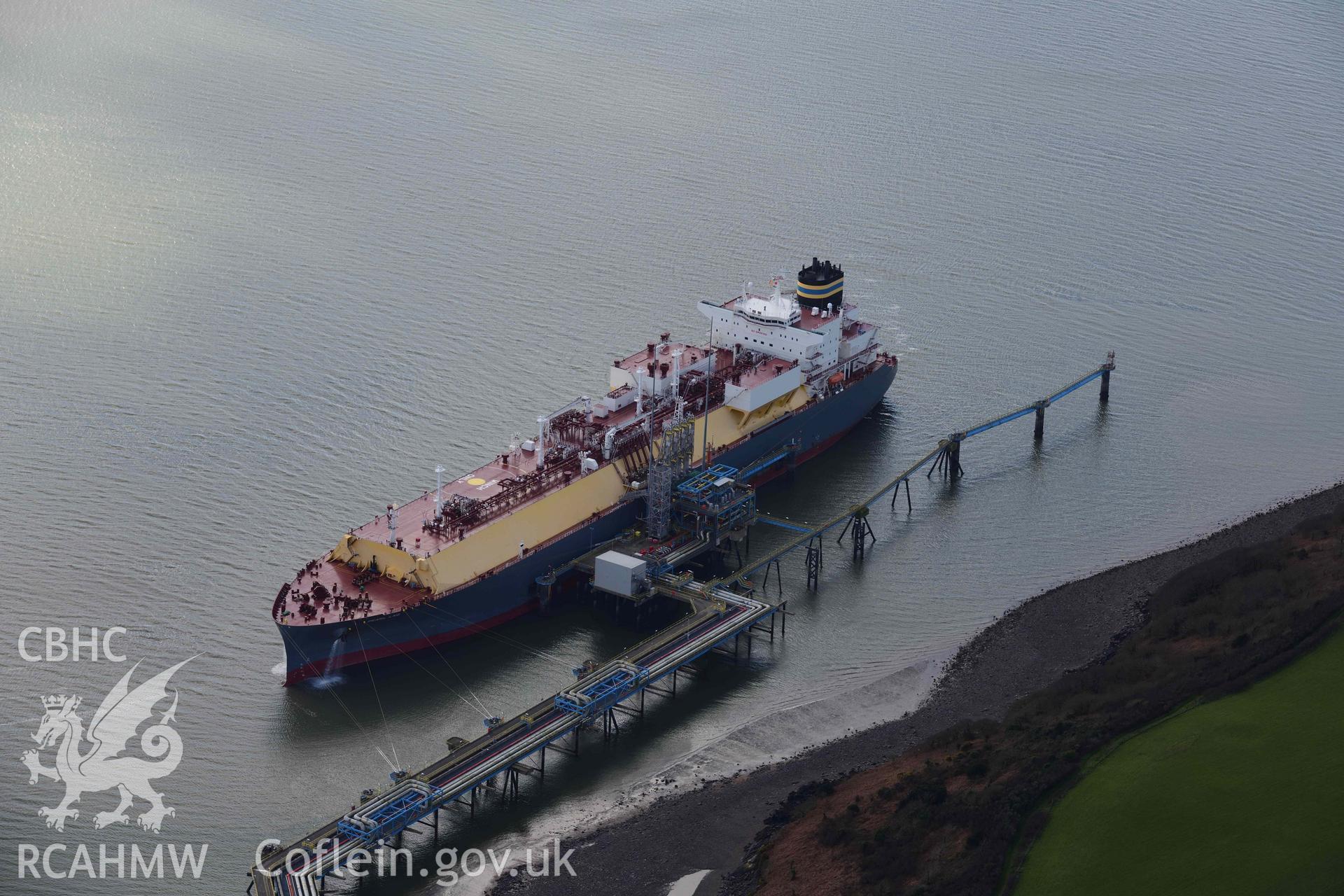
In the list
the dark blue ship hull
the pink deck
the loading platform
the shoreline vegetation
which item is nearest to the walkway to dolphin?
the loading platform

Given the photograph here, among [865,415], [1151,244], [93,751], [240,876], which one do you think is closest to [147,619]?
[93,751]

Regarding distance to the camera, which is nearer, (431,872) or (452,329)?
(431,872)

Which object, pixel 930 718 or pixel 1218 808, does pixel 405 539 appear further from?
pixel 1218 808

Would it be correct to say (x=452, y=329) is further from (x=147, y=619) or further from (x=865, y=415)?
(x=147, y=619)

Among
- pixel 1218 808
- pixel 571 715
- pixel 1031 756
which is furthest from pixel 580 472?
pixel 1218 808

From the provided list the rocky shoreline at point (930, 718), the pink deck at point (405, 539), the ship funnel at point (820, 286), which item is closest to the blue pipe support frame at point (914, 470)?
the rocky shoreline at point (930, 718)

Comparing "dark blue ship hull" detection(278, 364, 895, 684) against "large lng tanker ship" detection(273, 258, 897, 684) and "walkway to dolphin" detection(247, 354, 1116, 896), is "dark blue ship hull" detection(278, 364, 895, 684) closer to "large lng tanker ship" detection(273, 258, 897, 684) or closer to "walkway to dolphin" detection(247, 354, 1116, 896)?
"large lng tanker ship" detection(273, 258, 897, 684)
